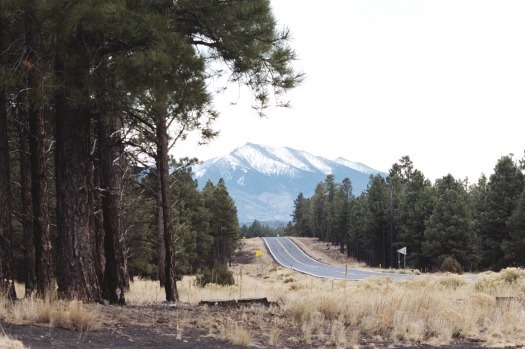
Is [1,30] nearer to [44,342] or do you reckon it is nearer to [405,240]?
[44,342]

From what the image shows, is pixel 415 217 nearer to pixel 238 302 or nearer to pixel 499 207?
pixel 499 207

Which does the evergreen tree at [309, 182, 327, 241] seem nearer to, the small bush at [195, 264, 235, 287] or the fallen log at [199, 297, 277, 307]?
the small bush at [195, 264, 235, 287]

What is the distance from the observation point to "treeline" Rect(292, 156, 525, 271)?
47719mm

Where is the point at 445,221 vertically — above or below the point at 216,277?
above

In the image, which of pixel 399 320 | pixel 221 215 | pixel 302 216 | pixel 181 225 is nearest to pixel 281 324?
pixel 399 320

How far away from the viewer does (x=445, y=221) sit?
2042 inches

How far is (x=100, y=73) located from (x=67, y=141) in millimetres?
1395

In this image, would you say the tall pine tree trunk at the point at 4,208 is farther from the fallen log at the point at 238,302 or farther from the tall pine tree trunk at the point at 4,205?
the fallen log at the point at 238,302

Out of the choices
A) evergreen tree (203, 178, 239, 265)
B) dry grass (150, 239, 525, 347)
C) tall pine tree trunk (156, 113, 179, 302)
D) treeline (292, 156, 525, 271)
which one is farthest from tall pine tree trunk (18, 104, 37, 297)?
evergreen tree (203, 178, 239, 265)

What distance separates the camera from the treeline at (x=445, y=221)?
4772 centimetres

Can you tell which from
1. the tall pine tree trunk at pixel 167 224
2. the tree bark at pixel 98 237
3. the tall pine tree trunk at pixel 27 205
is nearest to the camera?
the tree bark at pixel 98 237

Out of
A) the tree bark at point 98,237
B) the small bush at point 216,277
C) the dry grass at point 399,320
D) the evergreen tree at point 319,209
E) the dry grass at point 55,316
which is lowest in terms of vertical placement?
the small bush at point 216,277

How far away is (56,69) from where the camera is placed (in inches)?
305

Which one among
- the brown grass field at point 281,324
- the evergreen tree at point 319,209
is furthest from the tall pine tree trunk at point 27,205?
the evergreen tree at point 319,209
